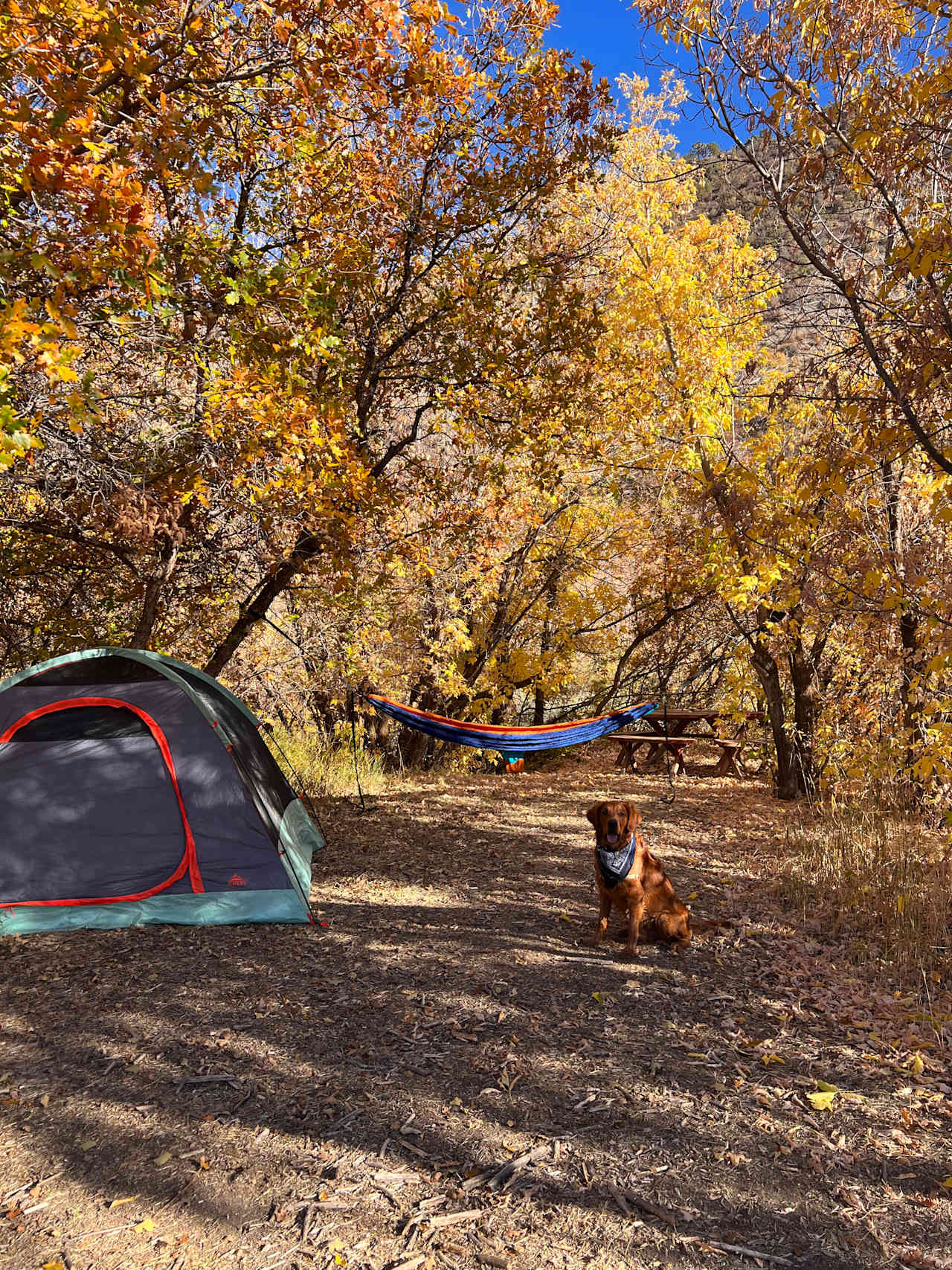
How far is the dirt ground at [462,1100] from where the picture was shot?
6.06 feet

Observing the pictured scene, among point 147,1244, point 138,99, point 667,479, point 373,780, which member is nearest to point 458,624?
point 373,780

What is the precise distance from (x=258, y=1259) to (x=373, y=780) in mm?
5802

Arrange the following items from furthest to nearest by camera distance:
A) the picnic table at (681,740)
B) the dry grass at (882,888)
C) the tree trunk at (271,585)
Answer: the picnic table at (681,740), the tree trunk at (271,585), the dry grass at (882,888)

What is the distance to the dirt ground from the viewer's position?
6.06ft

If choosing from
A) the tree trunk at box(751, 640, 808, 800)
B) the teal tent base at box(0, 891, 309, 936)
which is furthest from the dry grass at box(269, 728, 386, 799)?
the tree trunk at box(751, 640, 808, 800)

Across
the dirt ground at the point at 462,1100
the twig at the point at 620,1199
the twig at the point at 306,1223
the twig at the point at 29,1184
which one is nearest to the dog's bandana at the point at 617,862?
the dirt ground at the point at 462,1100

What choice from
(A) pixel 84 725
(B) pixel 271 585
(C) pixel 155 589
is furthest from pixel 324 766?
(A) pixel 84 725

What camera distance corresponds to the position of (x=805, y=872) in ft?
14.7

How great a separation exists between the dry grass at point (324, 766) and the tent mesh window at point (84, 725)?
2.68 meters

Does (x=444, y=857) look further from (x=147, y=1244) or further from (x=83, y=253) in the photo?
(x=83, y=253)

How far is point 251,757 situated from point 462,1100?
233 cm

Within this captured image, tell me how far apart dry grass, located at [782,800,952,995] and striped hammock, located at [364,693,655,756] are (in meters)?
2.56

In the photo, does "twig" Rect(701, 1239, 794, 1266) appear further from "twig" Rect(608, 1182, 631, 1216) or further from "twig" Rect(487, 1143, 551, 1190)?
"twig" Rect(487, 1143, 551, 1190)

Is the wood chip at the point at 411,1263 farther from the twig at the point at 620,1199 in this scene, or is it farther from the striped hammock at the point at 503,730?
the striped hammock at the point at 503,730
